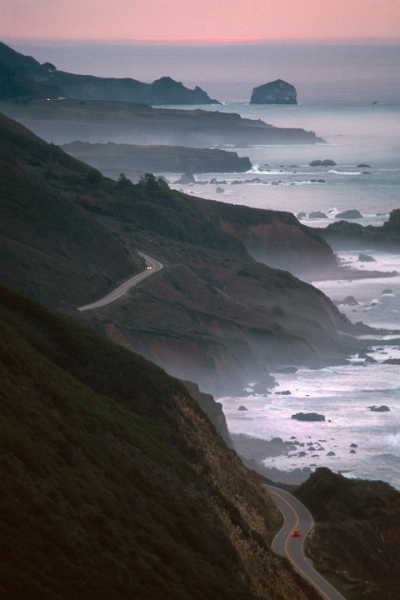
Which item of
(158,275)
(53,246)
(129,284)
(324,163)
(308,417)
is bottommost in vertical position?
(308,417)

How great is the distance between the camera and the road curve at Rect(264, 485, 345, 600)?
2275 cm

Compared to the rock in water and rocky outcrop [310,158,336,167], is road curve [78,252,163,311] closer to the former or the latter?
the rock in water

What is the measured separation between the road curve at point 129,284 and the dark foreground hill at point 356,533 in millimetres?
21644

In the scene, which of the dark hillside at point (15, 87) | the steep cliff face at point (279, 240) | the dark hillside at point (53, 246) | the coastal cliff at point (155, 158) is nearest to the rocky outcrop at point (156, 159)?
the coastal cliff at point (155, 158)

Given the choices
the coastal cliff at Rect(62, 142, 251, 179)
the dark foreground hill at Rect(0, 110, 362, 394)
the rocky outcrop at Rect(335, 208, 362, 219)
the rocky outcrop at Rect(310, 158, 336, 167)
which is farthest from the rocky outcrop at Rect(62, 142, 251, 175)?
the dark foreground hill at Rect(0, 110, 362, 394)

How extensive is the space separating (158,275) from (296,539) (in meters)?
34.2

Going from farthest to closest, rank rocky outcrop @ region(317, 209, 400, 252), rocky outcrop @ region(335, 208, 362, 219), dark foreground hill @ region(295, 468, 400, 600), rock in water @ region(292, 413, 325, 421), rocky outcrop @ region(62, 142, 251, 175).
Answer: rocky outcrop @ region(62, 142, 251, 175) < rocky outcrop @ region(335, 208, 362, 219) < rocky outcrop @ region(317, 209, 400, 252) < rock in water @ region(292, 413, 325, 421) < dark foreground hill @ region(295, 468, 400, 600)

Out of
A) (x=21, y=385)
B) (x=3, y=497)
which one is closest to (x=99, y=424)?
(x=21, y=385)

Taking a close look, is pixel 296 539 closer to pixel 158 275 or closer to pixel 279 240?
pixel 158 275

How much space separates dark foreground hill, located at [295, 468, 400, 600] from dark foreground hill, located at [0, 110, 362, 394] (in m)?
17.0

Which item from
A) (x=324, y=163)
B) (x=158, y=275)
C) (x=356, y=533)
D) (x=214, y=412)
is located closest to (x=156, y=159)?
(x=324, y=163)

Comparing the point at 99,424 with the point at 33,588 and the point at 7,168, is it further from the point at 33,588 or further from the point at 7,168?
the point at 7,168

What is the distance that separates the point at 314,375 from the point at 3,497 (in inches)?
1554

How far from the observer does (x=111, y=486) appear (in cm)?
1997
